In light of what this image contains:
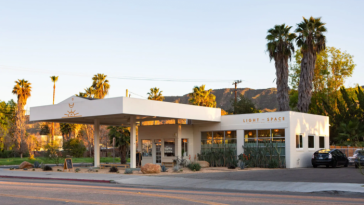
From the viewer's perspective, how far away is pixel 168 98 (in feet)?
588

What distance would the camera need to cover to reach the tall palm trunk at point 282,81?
4291 cm

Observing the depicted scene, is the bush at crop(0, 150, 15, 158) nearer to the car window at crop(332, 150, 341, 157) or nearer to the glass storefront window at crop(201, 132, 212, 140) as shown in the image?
the glass storefront window at crop(201, 132, 212, 140)

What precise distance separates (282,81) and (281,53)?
3.18 m

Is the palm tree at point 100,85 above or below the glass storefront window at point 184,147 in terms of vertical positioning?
above

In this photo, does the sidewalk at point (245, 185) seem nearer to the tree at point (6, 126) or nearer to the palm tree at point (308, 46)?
the palm tree at point (308, 46)

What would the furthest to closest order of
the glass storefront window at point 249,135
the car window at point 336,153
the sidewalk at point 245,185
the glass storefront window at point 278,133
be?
the glass storefront window at point 249,135
the glass storefront window at point 278,133
the car window at point 336,153
the sidewalk at point 245,185

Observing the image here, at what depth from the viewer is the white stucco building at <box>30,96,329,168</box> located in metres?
27.0

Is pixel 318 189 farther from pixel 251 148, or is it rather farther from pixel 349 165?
pixel 349 165

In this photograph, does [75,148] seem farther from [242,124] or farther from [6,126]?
[242,124]

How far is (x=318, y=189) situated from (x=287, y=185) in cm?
177

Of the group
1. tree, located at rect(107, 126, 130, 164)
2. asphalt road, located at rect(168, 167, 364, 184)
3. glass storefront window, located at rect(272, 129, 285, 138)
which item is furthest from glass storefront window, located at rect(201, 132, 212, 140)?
asphalt road, located at rect(168, 167, 364, 184)

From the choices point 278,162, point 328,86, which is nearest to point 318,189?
point 278,162

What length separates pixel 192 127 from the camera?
34875 mm

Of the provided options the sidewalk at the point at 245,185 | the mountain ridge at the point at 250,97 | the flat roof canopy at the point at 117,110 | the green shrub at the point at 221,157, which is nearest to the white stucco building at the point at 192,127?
the flat roof canopy at the point at 117,110
